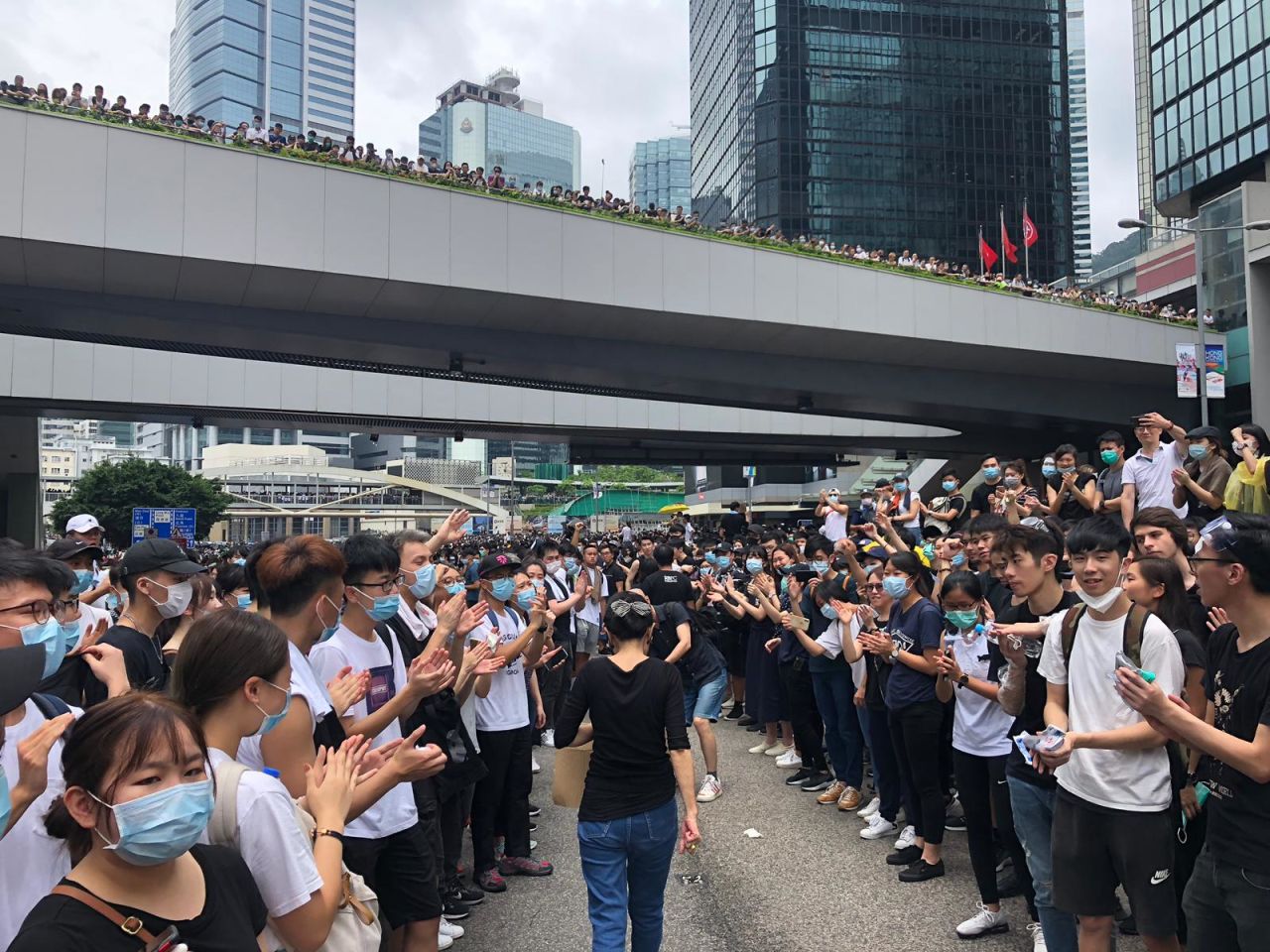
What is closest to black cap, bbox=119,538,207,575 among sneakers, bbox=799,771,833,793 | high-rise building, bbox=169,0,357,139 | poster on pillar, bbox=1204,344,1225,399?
sneakers, bbox=799,771,833,793

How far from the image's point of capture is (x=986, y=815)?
16.1 ft

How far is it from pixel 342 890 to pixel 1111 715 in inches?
116

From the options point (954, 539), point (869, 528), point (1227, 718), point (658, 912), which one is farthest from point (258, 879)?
point (869, 528)

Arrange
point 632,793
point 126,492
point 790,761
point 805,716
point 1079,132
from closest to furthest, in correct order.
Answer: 1. point 632,793
2. point 805,716
3. point 790,761
4. point 126,492
5. point 1079,132

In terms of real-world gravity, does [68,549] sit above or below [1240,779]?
above

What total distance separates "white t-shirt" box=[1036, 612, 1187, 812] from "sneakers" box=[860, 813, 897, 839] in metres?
2.96

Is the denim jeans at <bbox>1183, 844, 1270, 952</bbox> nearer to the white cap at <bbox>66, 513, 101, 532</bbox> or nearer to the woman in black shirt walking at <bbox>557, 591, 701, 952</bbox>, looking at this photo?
the woman in black shirt walking at <bbox>557, 591, 701, 952</bbox>

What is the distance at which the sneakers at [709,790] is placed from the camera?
7.22m

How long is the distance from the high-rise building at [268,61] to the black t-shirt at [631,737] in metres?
180

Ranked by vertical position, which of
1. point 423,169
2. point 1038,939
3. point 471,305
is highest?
point 423,169

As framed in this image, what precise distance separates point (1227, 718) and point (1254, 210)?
104ft

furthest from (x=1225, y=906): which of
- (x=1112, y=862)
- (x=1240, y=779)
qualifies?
(x=1112, y=862)

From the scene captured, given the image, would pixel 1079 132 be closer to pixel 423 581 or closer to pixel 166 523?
pixel 166 523

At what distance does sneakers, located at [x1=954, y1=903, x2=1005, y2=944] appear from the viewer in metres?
4.66
